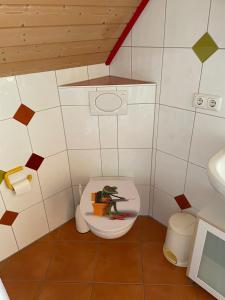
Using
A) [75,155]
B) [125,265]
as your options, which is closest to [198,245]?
[125,265]

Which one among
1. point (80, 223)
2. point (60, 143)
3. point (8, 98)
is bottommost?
point (80, 223)

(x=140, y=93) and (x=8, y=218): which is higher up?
(x=140, y=93)

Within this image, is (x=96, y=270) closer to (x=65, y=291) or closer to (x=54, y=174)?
(x=65, y=291)

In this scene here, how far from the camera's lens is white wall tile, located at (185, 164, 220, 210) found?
1494 millimetres

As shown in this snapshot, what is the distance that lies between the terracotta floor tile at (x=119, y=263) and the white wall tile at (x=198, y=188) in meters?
0.52

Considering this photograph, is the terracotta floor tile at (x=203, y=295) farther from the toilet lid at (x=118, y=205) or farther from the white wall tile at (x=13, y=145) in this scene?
the white wall tile at (x=13, y=145)

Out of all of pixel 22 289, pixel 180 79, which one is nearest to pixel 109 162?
pixel 180 79

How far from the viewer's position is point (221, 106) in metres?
1.27

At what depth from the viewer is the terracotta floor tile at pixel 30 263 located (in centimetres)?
157

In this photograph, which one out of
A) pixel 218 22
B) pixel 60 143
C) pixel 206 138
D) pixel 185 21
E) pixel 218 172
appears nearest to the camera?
pixel 218 172

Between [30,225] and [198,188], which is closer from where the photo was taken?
[198,188]

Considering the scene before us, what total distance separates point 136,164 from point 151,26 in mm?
898

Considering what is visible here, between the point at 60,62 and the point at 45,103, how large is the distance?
0.87 feet

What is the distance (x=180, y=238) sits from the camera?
150 cm
